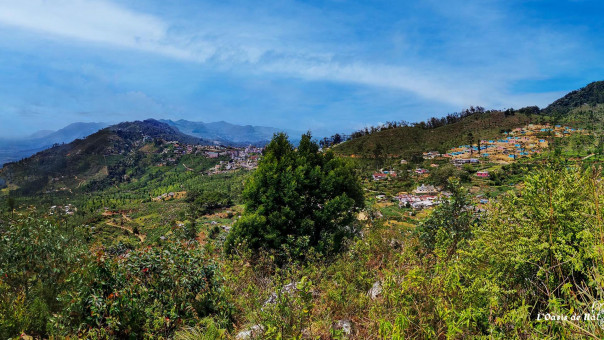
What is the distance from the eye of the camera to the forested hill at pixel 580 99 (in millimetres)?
118662

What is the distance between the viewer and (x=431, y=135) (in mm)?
92562

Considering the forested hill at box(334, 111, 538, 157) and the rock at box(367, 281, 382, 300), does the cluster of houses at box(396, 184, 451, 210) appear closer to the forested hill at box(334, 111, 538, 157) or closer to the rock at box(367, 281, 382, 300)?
the forested hill at box(334, 111, 538, 157)

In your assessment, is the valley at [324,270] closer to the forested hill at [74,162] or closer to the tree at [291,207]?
the tree at [291,207]

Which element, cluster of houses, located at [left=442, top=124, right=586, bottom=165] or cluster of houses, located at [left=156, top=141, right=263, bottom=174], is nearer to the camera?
cluster of houses, located at [left=442, top=124, right=586, bottom=165]

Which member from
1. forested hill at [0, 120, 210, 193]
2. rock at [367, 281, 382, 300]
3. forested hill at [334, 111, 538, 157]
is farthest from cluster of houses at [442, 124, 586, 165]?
forested hill at [0, 120, 210, 193]

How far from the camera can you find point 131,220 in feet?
190

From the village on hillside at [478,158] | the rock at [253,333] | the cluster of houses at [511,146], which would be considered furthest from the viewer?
the cluster of houses at [511,146]

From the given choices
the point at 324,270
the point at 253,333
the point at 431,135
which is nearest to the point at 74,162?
the point at 431,135

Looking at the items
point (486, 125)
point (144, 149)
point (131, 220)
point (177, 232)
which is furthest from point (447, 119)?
point (144, 149)

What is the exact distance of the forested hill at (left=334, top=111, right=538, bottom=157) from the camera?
272 ft

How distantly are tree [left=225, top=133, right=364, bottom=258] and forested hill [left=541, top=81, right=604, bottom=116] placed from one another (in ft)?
479

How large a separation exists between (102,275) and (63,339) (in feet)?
3.39

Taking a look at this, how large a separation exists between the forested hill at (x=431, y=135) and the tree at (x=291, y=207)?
68.7 metres

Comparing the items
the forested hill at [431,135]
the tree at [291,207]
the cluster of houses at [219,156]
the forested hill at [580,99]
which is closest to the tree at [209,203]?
the forested hill at [431,135]
